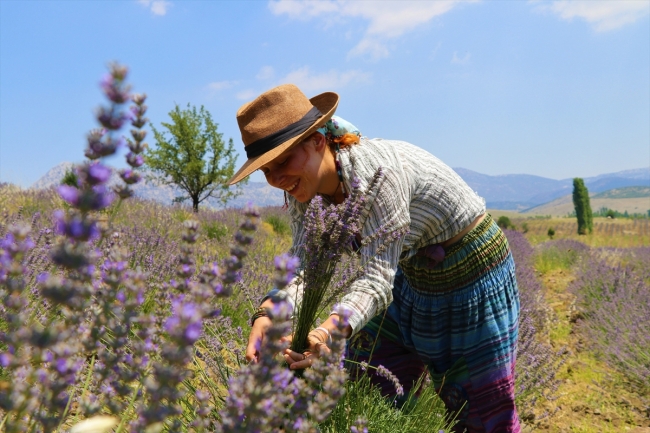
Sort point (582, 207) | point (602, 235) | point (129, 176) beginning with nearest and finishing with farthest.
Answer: point (129, 176)
point (602, 235)
point (582, 207)

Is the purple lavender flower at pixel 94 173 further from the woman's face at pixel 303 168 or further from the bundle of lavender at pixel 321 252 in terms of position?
the woman's face at pixel 303 168

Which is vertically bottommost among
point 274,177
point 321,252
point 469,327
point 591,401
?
point 591,401

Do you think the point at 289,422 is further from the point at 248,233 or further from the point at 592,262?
the point at 592,262

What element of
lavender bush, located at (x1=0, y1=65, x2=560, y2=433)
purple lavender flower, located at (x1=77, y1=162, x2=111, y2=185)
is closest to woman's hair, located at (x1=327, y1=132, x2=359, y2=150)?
lavender bush, located at (x1=0, y1=65, x2=560, y2=433)

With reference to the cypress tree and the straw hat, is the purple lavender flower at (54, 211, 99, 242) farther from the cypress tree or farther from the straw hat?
the cypress tree

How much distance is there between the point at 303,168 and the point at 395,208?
13.6 inches

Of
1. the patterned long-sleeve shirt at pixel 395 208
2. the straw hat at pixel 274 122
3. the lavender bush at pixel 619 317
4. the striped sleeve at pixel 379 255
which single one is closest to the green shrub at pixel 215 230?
the lavender bush at pixel 619 317

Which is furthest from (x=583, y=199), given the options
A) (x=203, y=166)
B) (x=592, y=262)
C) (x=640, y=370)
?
(x=640, y=370)

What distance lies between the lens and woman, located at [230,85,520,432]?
1.65 m

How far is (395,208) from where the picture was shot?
1.64m

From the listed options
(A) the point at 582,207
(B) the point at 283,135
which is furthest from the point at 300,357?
(A) the point at 582,207

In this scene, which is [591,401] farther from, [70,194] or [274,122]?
[70,194]

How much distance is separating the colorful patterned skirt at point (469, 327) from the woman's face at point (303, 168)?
705 millimetres

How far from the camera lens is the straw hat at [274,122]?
1.63 m
